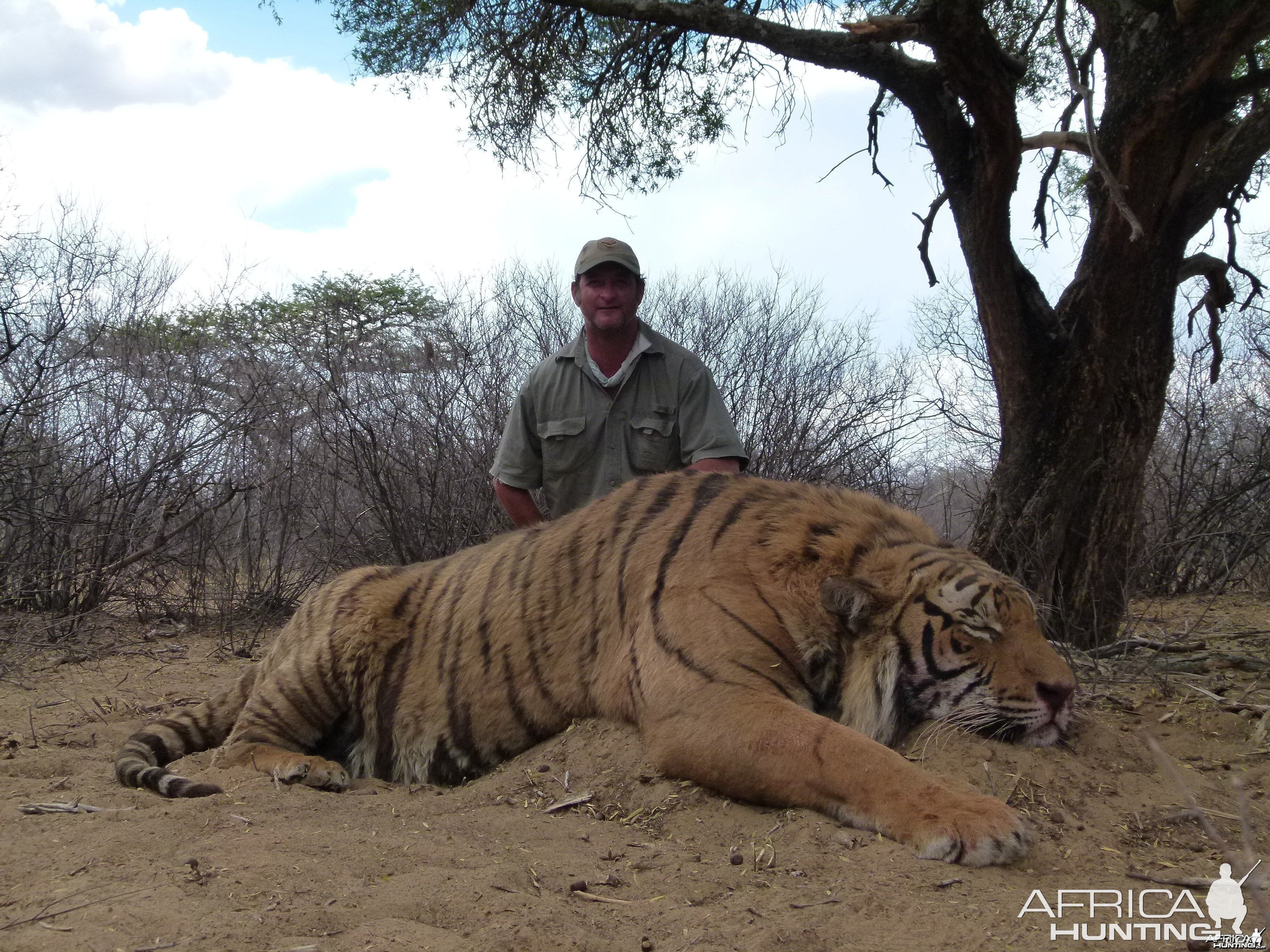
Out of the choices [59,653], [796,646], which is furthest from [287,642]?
[59,653]

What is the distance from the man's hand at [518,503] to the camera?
555 cm

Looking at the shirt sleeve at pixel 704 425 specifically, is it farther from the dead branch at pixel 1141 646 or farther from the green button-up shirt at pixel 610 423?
the dead branch at pixel 1141 646

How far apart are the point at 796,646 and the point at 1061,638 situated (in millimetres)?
2547

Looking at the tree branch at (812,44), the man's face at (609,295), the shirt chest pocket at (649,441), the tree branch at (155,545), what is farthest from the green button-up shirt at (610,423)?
the tree branch at (155,545)

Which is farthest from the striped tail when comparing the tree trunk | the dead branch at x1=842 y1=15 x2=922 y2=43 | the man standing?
the dead branch at x1=842 y1=15 x2=922 y2=43

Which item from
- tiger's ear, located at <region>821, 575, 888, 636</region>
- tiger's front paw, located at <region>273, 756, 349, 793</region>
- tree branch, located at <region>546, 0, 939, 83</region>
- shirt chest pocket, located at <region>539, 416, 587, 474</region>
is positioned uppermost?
tree branch, located at <region>546, 0, 939, 83</region>

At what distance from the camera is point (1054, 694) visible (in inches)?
113

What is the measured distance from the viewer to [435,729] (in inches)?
147

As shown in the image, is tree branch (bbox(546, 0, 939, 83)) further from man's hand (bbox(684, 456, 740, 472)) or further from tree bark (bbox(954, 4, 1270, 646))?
man's hand (bbox(684, 456, 740, 472))

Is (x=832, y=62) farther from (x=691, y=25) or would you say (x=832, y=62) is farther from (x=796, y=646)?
(x=796, y=646)

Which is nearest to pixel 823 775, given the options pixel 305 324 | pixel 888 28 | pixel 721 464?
pixel 721 464

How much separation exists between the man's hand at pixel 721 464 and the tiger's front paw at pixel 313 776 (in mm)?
2354

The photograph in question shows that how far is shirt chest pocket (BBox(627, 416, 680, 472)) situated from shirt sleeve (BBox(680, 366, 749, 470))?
0.09 metres

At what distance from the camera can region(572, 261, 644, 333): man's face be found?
5.33 meters
